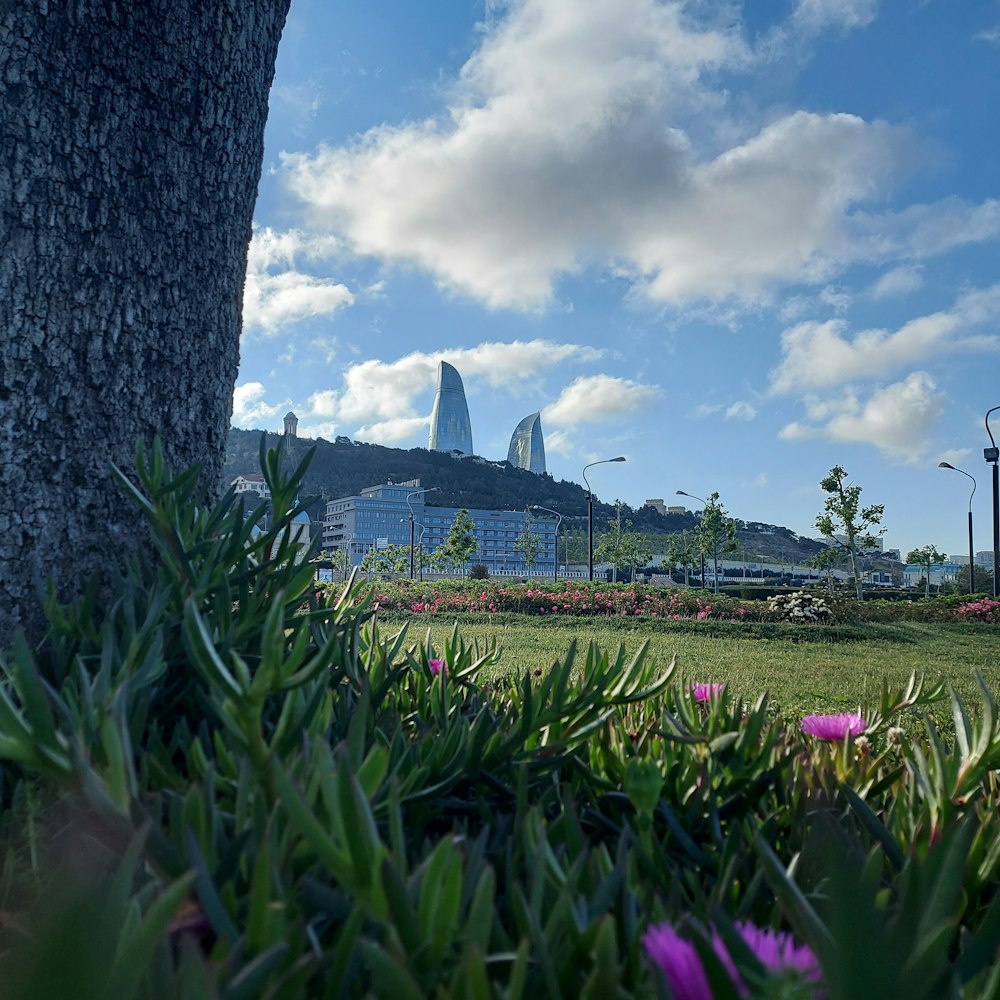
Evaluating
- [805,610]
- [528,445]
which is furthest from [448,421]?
[805,610]

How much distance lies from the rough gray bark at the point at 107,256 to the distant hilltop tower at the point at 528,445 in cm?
18913

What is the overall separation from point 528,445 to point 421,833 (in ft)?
633

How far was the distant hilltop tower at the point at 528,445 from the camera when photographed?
193 meters

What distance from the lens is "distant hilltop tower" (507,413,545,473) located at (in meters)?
193

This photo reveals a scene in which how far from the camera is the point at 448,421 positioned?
196 metres

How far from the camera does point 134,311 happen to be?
1.49 m

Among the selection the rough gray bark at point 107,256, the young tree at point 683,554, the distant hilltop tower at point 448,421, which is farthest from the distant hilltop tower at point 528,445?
the rough gray bark at point 107,256

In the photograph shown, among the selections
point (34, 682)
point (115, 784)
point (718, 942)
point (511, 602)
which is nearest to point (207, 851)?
point (115, 784)

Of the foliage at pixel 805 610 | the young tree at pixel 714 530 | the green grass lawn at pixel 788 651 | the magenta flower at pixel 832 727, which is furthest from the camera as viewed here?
the young tree at pixel 714 530

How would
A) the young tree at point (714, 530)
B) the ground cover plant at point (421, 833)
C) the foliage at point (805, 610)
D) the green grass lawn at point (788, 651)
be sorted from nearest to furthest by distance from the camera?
the ground cover plant at point (421, 833) → the green grass lawn at point (788, 651) → the foliage at point (805, 610) → the young tree at point (714, 530)

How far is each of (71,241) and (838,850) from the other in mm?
1574

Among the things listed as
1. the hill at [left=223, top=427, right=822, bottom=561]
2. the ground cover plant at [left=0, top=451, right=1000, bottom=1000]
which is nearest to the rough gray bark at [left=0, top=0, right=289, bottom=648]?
the ground cover plant at [left=0, top=451, right=1000, bottom=1000]

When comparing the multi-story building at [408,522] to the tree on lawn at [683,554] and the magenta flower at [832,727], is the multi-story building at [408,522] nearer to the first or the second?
the tree on lawn at [683,554]

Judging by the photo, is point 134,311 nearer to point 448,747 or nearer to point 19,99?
point 19,99
